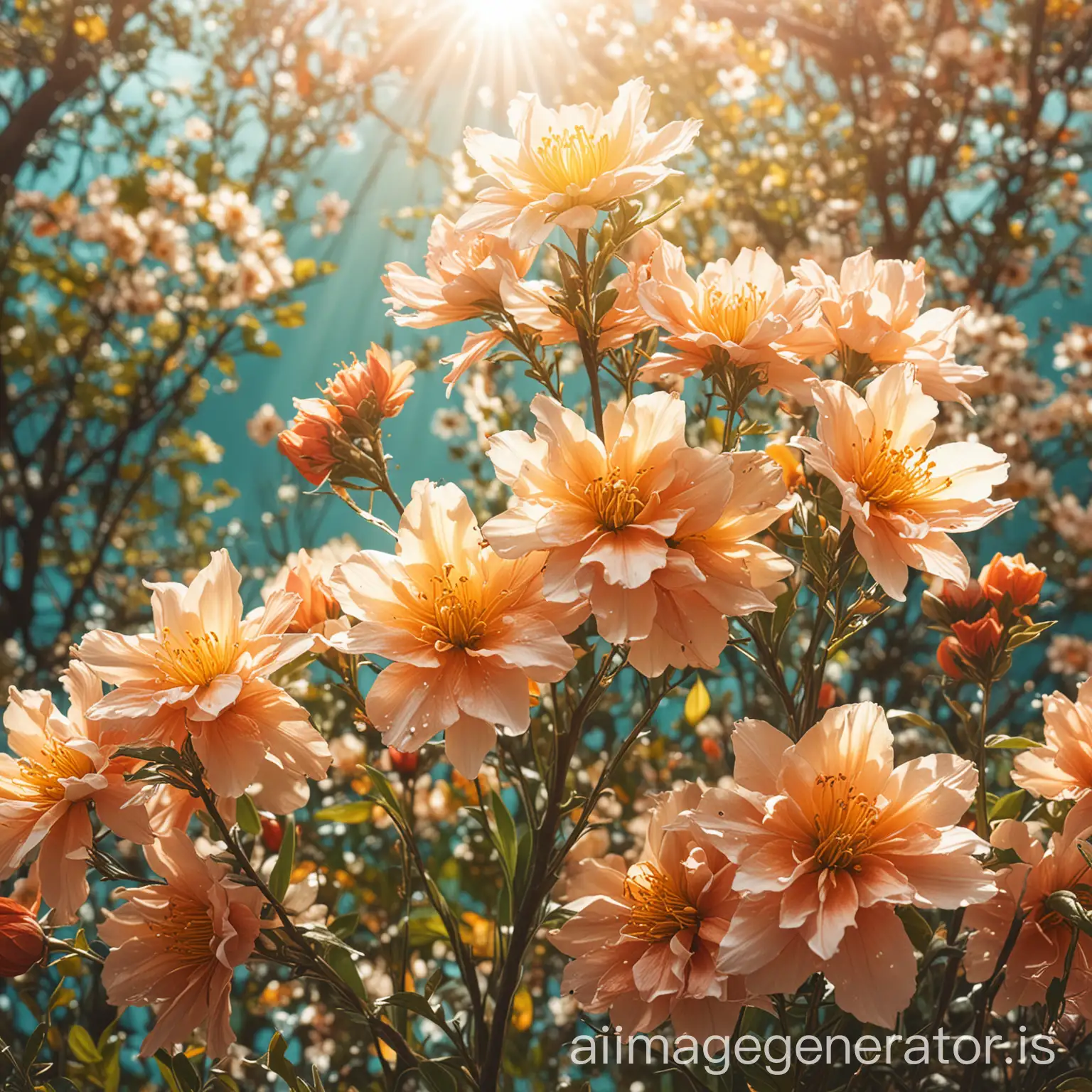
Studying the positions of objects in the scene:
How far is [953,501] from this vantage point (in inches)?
24.0

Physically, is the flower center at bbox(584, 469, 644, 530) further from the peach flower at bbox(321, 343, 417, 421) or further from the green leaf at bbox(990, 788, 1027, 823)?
the green leaf at bbox(990, 788, 1027, 823)

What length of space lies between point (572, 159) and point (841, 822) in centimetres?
45

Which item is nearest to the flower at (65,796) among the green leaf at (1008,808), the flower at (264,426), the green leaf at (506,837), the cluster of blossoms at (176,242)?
the green leaf at (506,837)

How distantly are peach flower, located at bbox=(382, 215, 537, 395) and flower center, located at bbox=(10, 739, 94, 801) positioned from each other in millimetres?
345

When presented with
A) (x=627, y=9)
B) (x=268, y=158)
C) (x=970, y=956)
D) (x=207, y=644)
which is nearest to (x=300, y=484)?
(x=268, y=158)

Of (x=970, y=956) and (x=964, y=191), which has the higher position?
(x=964, y=191)

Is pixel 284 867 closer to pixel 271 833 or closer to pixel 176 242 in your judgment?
pixel 271 833

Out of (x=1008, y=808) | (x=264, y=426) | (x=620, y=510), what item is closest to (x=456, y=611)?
(x=620, y=510)

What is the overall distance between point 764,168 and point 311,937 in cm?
226

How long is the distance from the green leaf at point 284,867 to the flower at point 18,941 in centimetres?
16

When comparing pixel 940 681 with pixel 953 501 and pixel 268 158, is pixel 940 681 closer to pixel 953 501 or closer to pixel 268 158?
pixel 953 501

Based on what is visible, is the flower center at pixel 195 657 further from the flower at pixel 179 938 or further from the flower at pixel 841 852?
the flower at pixel 841 852

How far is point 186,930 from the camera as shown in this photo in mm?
608

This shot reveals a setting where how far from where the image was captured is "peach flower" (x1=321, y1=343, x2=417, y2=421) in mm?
713
